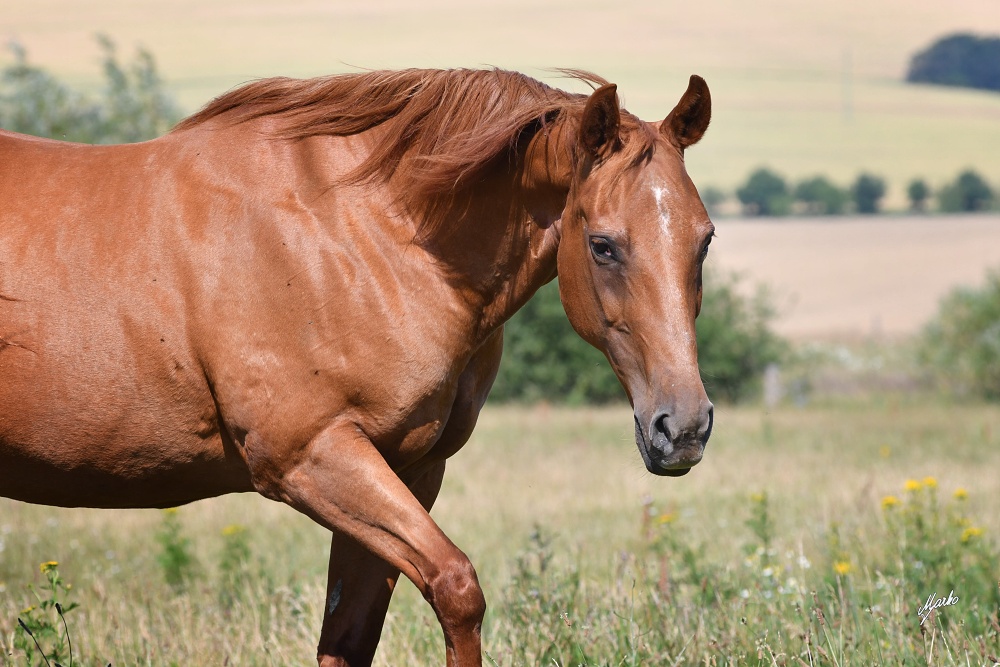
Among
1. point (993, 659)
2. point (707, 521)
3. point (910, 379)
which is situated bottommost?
point (910, 379)

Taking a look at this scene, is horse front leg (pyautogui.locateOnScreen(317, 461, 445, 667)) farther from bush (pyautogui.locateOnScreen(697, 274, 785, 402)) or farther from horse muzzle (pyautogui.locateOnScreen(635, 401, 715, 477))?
bush (pyautogui.locateOnScreen(697, 274, 785, 402))

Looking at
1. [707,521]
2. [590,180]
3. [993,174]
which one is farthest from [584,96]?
[993,174]

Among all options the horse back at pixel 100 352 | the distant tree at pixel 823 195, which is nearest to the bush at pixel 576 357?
the horse back at pixel 100 352

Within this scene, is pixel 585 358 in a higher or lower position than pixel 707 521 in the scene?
lower

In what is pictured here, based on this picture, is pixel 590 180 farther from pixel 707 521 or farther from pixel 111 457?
pixel 707 521

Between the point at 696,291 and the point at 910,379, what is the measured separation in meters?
20.6

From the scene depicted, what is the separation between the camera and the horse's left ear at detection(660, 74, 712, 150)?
3268 millimetres

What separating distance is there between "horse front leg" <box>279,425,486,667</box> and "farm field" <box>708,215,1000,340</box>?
112 feet

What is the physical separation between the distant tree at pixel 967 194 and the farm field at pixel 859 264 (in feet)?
12.4

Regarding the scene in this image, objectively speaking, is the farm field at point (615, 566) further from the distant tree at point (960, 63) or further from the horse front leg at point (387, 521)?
the distant tree at point (960, 63)

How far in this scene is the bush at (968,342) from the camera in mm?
19062

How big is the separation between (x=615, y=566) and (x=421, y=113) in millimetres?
2872

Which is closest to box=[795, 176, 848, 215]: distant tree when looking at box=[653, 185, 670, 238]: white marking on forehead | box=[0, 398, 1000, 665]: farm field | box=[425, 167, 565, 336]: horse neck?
box=[0, 398, 1000, 665]: farm field

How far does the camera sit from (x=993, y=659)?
12.8 feet
